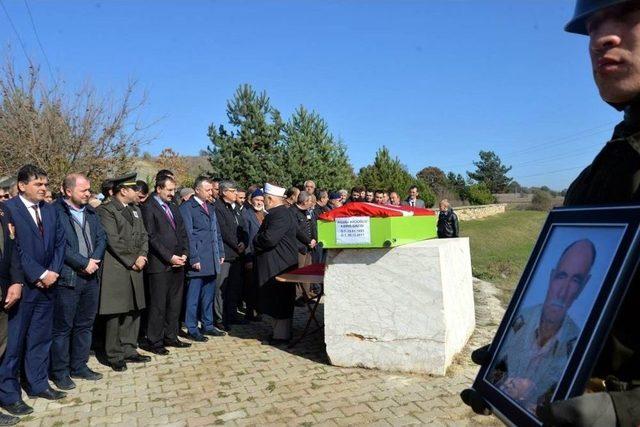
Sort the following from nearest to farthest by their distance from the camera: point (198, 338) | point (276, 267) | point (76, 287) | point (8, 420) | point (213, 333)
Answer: point (8, 420)
point (76, 287)
point (276, 267)
point (198, 338)
point (213, 333)

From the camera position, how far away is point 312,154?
25.9 meters

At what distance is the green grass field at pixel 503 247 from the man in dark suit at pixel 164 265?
4.38 meters

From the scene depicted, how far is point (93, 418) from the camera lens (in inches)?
166

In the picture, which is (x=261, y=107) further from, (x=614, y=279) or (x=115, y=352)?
(x=614, y=279)

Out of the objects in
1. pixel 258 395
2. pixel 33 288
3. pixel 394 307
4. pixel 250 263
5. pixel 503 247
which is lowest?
pixel 258 395

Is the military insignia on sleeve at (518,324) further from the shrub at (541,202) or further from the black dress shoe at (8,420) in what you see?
the shrub at (541,202)

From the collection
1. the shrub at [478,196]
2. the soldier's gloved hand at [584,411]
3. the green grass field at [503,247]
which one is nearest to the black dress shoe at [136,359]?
the green grass field at [503,247]

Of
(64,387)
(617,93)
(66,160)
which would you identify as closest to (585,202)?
(617,93)

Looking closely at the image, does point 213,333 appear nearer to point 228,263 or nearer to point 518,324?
point 228,263

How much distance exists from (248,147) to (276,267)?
19.0 m

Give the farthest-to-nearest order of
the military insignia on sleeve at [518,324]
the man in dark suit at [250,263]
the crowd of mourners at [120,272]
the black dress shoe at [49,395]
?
the man in dark suit at [250,263] → the black dress shoe at [49,395] → the crowd of mourners at [120,272] → the military insignia on sleeve at [518,324]

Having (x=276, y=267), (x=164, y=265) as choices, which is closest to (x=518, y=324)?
(x=276, y=267)

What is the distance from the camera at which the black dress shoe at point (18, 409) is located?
4.27 m

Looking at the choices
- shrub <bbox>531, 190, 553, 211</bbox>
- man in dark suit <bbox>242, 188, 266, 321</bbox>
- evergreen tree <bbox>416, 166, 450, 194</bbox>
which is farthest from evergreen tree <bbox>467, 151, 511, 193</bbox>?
man in dark suit <bbox>242, 188, 266, 321</bbox>
